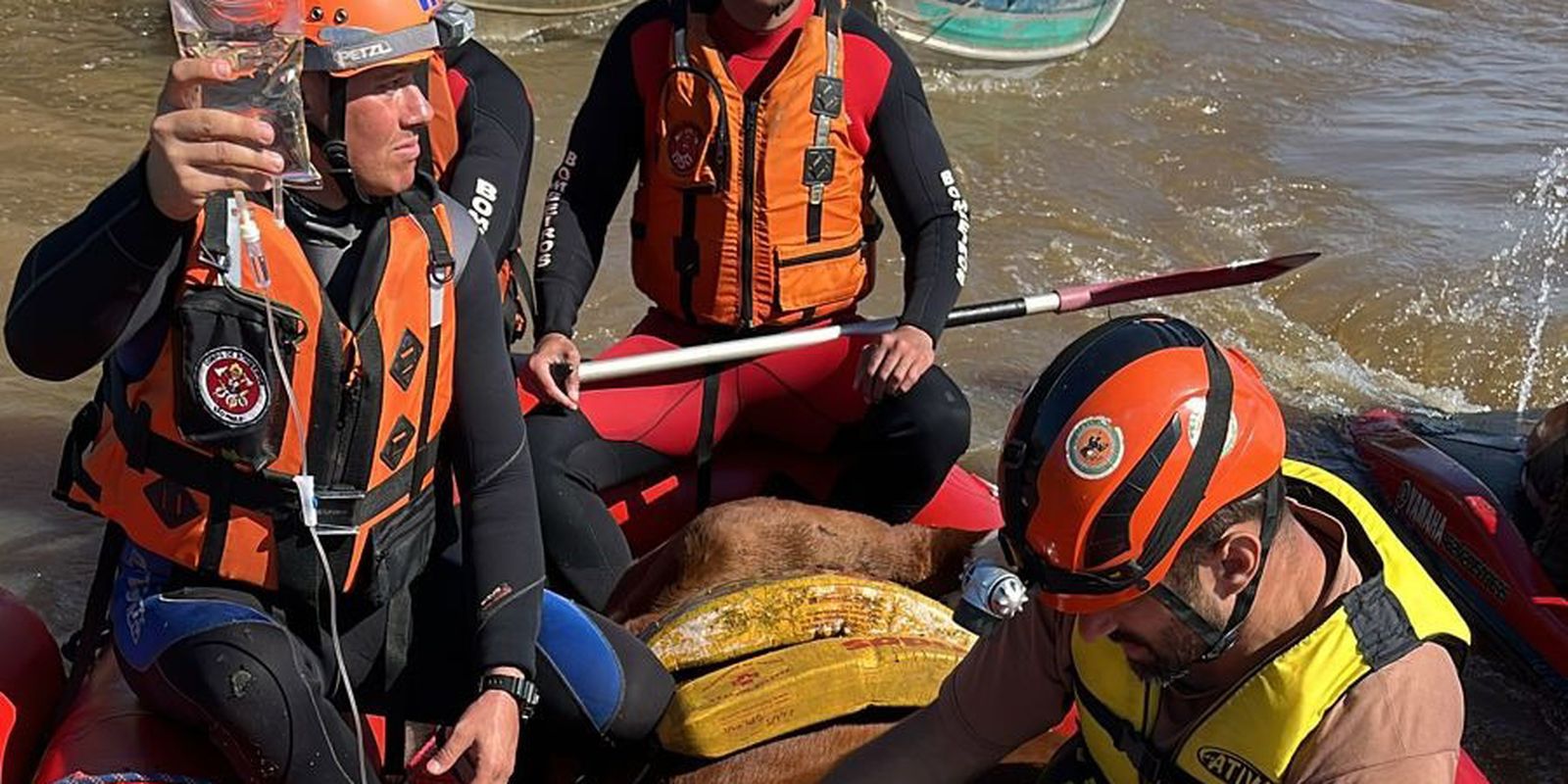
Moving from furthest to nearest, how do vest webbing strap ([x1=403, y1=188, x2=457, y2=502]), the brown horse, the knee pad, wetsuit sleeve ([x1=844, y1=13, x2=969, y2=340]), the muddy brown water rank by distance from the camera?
the muddy brown water
wetsuit sleeve ([x1=844, y1=13, x2=969, y2=340])
the brown horse
the knee pad
vest webbing strap ([x1=403, y1=188, x2=457, y2=502])

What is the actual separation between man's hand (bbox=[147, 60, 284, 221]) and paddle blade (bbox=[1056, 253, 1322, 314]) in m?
3.21

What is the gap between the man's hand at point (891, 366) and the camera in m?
4.04

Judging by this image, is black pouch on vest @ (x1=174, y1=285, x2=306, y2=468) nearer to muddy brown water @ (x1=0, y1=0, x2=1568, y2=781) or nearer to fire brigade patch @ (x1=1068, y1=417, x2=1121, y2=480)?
fire brigade patch @ (x1=1068, y1=417, x2=1121, y2=480)

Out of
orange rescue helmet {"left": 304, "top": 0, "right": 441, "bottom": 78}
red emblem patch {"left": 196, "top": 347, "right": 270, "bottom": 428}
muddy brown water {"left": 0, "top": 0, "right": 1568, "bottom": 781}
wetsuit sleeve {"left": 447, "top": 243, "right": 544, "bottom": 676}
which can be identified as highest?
orange rescue helmet {"left": 304, "top": 0, "right": 441, "bottom": 78}

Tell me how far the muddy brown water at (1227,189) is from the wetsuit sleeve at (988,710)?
258cm

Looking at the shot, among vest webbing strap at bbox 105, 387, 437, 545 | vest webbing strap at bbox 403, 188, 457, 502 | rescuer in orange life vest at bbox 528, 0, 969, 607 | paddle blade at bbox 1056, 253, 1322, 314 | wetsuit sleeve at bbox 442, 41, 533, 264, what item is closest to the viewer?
vest webbing strap at bbox 105, 387, 437, 545

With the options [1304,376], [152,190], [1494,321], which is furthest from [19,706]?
[1494,321]

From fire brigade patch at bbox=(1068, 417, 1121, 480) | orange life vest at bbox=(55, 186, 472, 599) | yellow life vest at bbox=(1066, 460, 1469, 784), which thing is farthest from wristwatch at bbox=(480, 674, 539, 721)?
fire brigade patch at bbox=(1068, 417, 1121, 480)

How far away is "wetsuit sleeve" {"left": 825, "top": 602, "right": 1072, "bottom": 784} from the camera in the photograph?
2.82 metres

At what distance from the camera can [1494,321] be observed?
7.91 metres

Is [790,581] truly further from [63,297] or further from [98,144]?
[98,144]

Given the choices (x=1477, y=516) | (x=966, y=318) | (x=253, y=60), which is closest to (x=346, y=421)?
(x=253, y=60)

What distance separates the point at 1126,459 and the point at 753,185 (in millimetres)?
2065

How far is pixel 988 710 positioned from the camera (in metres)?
2.82
